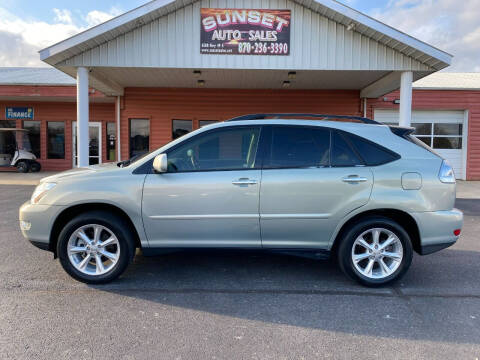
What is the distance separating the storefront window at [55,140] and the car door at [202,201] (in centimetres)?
1467

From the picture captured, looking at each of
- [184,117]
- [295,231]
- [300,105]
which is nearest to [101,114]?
[184,117]

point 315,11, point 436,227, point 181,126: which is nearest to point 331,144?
point 436,227

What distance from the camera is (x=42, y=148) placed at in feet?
53.9

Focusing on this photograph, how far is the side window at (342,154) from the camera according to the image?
384 cm

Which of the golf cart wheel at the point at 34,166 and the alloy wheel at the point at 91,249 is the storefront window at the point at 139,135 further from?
the alloy wheel at the point at 91,249

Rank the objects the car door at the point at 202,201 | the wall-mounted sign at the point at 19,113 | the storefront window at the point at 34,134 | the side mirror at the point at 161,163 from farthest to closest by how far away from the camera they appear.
A: the storefront window at the point at 34,134 < the wall-mounted sign at the point at 19,113 < the car door at the point at 202,201 < the side mirror at the point at 161,163

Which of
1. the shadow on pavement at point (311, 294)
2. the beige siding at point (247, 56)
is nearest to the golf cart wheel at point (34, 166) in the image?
the beige siding at point (247, 56)

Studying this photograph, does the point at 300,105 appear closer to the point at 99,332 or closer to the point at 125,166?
the point at 125,166

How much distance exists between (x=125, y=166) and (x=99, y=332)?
1.75 metres

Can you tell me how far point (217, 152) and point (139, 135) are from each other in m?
11.4

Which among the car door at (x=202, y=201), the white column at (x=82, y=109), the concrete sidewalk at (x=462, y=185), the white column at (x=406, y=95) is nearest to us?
the car door at (x=202, y=201)

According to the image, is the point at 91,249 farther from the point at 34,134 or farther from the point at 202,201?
the point at 34,134

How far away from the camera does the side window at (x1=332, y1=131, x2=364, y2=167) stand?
12.6 feet

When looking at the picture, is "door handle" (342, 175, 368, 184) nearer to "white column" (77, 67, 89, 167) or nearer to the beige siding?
the beige siding
